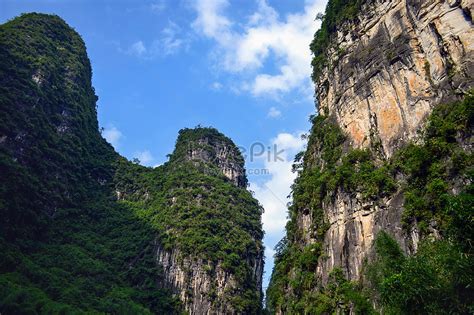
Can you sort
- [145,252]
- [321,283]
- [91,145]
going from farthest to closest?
[91,145] < [145,252] < [321,283]

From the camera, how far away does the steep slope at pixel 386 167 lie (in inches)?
583

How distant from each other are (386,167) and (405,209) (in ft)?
9.30

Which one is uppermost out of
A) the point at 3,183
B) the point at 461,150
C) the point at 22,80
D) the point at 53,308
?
the point at 22,80

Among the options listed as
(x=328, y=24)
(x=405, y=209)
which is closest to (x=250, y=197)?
(x=328, y=24)

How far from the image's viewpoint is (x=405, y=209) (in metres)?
17.1

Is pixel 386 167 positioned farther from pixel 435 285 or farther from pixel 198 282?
pixel 198 282

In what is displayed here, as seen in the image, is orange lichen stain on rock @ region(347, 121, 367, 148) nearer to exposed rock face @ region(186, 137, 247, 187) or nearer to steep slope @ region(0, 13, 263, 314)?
steep slope @ region(0, 13, 263, 314)

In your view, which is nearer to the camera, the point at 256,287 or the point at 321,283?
the point at 321,283

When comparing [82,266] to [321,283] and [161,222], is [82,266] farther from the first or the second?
[321,283]

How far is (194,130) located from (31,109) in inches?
836

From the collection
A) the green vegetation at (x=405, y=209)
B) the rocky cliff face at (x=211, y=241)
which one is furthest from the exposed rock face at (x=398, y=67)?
the rocky cliff face at (x=211, y=241)

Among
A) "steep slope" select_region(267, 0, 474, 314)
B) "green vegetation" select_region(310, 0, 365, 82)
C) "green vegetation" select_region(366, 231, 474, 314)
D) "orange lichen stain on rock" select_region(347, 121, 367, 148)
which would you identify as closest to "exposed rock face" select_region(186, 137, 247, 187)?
"green vegetation" select_region(310, 0, 365, 82)

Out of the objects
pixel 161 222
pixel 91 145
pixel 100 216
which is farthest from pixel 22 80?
pixel 161 222

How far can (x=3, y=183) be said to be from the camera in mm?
33438
